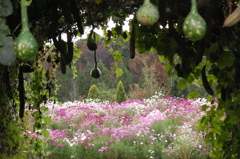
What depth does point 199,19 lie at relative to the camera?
0.30 m

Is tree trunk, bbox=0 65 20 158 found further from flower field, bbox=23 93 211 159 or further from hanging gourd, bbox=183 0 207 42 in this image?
flower field, bbox=23 93 211 159

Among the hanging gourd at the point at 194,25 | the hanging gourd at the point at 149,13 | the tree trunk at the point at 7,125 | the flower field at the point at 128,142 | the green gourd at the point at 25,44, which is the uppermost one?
the hanging gourd at the point at 149,13

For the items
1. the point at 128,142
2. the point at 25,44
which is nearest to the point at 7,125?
the point at 25,44

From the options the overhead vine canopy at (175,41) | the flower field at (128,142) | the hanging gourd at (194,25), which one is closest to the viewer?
the hanging gourd at (194,25)

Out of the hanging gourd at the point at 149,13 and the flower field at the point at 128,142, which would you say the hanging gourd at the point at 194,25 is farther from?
the flower field at the point at 128,142

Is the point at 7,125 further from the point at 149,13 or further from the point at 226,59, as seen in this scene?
the point at 149,13

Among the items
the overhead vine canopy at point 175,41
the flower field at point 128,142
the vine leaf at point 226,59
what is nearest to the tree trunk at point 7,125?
the overhead vine canopy at point 175,41

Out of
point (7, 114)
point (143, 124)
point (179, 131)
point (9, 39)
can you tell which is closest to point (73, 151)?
point (143, 124)

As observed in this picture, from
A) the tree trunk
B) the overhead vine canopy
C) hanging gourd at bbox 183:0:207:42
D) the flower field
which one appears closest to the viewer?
hanging gourd at bbox 183:0:207:42

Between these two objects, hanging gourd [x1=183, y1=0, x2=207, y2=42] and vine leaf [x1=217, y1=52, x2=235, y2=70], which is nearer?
hanging gourd [x1=183, y1=0, x2=207, y2=42]

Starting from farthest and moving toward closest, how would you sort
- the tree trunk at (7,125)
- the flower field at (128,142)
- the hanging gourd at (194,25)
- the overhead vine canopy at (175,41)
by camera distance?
the flower field at (128,142) → the tree trunk at (7,125) → the overhead vine canopy at (175,41) → the hanging gourd at (194,25)

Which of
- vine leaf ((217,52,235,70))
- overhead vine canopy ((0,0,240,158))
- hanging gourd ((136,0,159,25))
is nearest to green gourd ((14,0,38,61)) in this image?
hanging gourd ((136,0,159,25))

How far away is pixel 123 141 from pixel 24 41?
4076 millimetres

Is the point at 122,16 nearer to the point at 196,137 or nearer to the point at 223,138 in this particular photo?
the point at 223,138
